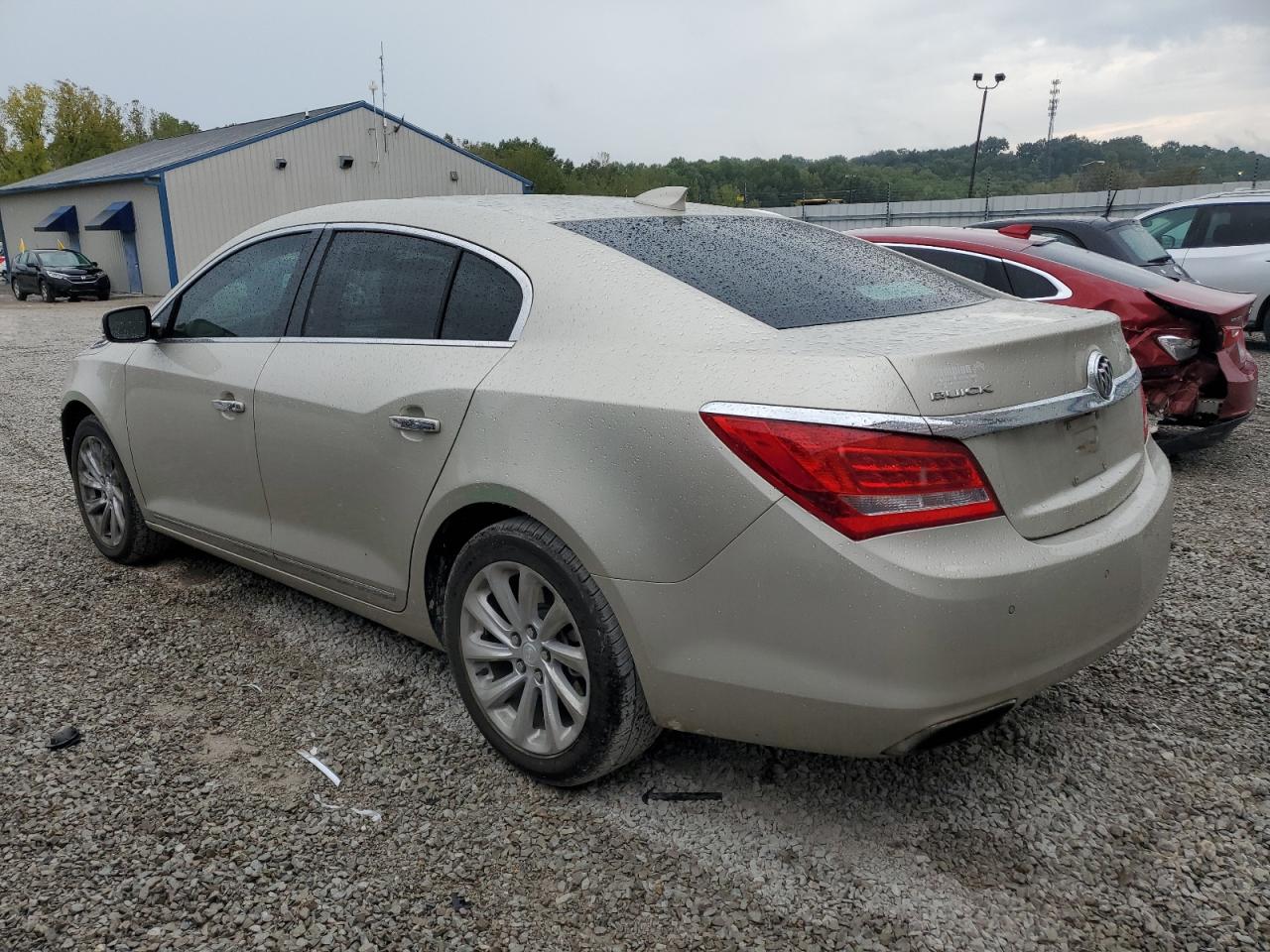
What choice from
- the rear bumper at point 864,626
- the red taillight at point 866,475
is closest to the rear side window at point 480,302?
the rear bumper at point 864,626

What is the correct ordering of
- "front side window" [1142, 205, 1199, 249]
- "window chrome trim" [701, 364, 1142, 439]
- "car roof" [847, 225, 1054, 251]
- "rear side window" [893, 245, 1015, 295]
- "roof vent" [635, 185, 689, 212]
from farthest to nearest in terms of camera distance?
"front side window" [1142, 205, 1199, 249] < "car roof" [847, 225, 1054, 251] < "rear side window" [893, 245, 1015, 295] < "roof vent" [635, 185, 689, 212] < "window chrome trim" [701, 364, 1142, 439]

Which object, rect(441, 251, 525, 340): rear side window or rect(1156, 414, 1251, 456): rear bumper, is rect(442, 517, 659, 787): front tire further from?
rect(1156, 414, 1251, 456): rear bumper

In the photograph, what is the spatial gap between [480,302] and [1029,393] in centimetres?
151

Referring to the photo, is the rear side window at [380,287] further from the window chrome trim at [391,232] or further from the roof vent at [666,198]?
the roof vent at [666,198]

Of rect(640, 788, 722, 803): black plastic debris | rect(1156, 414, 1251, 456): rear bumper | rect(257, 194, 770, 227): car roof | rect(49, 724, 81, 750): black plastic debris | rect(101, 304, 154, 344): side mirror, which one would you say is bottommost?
rect(49, 724, 81, 750): black plastic debris

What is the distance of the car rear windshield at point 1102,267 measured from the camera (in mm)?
6062

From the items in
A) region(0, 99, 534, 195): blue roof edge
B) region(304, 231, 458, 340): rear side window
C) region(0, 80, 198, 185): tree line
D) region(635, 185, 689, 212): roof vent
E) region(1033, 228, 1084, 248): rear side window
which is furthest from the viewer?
region(0, 80, 198, 185): tree line

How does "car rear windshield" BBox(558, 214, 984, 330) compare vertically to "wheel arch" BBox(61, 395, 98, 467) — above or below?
above

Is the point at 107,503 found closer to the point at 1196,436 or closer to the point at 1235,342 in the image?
the point at 1196,436

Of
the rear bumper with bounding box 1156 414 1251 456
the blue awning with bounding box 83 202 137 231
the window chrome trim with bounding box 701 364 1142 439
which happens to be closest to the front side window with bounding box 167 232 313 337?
the window chrome trim with bounding box 701 364 1142 439

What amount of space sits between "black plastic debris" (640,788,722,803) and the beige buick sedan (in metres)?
0.20

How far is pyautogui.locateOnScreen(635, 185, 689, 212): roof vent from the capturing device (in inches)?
136

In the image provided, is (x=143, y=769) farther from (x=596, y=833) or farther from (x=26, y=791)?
(x=596, y=833)

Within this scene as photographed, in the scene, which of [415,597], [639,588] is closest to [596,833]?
[639,588]
